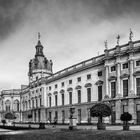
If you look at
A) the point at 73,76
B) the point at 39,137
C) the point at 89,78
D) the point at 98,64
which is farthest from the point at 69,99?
the point at 39,137

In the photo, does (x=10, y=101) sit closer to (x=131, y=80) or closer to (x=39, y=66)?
(x=39, y=66)

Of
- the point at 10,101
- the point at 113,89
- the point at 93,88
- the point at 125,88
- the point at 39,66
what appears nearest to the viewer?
the point at 125,88

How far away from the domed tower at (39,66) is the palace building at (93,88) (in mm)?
10179

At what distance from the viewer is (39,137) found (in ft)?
69.1

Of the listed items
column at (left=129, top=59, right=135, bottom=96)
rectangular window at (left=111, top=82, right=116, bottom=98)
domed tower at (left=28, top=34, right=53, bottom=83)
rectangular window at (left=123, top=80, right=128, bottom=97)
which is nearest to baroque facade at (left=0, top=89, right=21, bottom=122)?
domed tower at (left=28, top=34, right=53, bottom=83)

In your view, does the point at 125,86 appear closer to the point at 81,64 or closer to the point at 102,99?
the point at 102,99

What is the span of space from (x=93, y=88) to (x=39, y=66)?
128 ft

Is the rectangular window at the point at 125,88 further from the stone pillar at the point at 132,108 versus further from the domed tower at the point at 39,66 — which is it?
the domed tower at the point at 39,66

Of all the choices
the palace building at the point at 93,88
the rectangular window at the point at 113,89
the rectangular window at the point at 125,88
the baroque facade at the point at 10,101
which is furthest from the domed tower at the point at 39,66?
A: the rectangular window at the point at 125,88

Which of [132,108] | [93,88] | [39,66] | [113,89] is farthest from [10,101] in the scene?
[132,108]

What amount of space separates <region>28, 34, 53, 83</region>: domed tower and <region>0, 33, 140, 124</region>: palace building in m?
10.2

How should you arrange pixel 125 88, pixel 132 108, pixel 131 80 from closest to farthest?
pixel 132 108, pixel 131 80, pixel 125 88

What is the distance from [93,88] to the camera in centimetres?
4594

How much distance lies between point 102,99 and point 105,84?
2.25m
